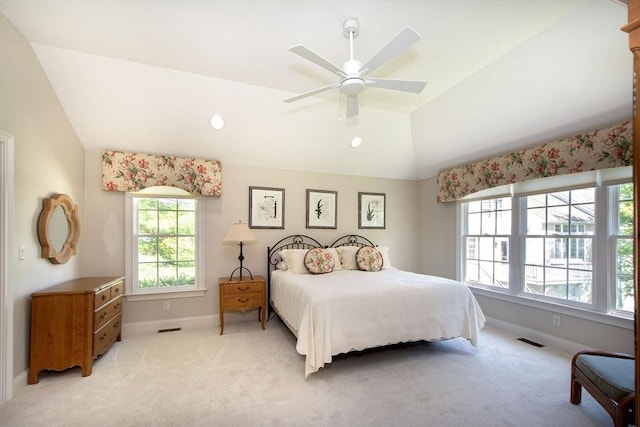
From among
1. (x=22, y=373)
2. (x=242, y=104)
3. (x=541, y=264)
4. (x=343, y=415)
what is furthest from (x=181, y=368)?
(x=541, y=264)

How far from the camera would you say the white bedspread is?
2.65 meters

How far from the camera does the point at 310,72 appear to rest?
3133 mm

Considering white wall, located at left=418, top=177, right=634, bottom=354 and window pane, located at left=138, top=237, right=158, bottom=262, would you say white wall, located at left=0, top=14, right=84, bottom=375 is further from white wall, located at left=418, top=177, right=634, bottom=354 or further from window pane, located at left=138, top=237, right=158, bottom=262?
white wall, located at left=418, top=177, right=634, bottom=354

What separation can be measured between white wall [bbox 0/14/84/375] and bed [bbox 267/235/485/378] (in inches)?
93.4

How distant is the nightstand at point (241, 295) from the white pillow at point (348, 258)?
1238 mm

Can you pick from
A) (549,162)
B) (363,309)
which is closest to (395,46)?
(363,309)

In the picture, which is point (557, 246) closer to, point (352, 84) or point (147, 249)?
point (352, 84)

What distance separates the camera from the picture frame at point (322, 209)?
15.7 ft

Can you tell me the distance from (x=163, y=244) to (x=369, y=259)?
292 centimetres

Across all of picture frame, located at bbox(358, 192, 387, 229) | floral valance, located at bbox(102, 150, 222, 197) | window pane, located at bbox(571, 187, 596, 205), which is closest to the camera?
window pane, located at bbox(571, 187, 596, 205)

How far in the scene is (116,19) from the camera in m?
2.37

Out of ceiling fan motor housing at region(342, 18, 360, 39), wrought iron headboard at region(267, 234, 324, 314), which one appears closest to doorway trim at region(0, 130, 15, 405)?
wrought iron headboard at region(267, 234, 324, 314)

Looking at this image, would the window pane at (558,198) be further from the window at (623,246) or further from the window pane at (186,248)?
the window pane at (186,248)

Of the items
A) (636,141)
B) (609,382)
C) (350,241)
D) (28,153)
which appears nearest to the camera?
(636,141)
